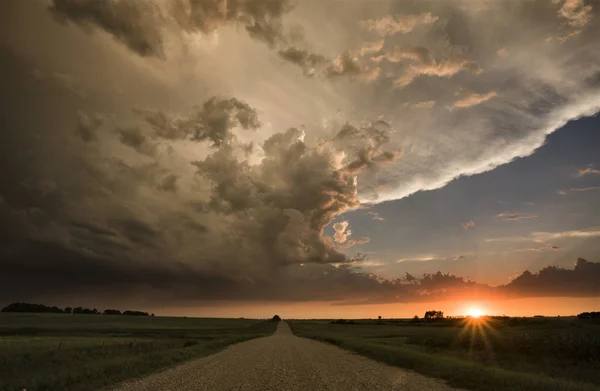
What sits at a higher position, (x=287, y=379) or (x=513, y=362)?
(x=287, y=379)

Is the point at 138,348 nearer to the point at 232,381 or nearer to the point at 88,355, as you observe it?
the point at 88,355

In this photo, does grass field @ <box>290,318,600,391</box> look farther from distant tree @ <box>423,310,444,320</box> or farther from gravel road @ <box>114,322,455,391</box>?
distant tree @ <box>423,310,444,320</box>

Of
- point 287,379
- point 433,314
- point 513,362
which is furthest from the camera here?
point 433,314

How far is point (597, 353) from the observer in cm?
2983

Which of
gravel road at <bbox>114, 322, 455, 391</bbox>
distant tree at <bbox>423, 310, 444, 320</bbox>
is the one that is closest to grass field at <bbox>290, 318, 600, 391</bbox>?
gravel road at <bbox>114, 322, 455, 391</bbox>

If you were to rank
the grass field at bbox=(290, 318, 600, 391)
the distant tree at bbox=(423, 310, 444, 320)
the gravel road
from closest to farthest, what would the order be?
the gravel road, the grass field at bbox=(290, 318, 600, 391), the distant tree at bbox=(423, 310, 444, 320)

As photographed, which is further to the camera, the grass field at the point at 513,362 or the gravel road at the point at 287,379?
the grass field at the point at 513,362

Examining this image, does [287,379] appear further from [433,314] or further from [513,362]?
[433,314]

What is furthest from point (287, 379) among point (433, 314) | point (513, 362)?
point (433, 314)

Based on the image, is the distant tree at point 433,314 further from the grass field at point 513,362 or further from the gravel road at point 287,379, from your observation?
the gravel road at point 287,379

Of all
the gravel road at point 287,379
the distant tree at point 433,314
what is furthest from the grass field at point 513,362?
the distant tree at point 433,314

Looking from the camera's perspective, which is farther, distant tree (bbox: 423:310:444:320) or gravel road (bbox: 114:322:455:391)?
distant tree (bbox: 423:310:444:320)

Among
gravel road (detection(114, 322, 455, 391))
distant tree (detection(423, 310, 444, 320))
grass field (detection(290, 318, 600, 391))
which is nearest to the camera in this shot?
gravel road (detection(114, 322, 455, 391))

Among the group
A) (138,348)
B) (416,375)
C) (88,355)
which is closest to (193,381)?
(416,375)
